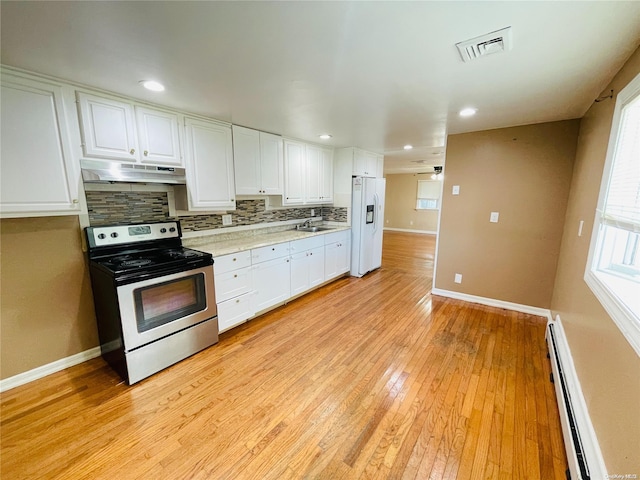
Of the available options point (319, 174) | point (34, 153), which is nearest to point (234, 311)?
point (34, 153)

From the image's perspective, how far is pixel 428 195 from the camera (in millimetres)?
8945

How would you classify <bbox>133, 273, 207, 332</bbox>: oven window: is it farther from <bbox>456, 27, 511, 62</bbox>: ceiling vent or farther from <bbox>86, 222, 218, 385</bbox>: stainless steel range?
Answer: <bbox>456, 27, 511, 62</bbox>: ceiling vent

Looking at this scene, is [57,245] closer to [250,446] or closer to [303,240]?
[250,446]

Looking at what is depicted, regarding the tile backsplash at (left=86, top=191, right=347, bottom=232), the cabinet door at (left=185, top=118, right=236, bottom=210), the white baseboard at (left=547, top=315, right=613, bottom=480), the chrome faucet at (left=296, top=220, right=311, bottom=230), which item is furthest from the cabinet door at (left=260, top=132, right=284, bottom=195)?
the white baseboard at (left=547, top=315, right=613, bottom=480)

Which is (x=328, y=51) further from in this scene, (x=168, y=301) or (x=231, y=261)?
→ (x=168, y=301)

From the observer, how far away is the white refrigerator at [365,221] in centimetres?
438

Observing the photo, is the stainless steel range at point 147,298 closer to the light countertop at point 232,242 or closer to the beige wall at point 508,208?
the light countertop at point 232,242

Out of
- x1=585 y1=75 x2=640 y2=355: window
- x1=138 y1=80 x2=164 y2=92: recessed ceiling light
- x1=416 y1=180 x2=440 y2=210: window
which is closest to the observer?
x1=585 y1=75 x2=640 y2=355: window

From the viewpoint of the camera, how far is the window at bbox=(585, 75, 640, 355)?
1.26 m

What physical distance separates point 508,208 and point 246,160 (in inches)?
125

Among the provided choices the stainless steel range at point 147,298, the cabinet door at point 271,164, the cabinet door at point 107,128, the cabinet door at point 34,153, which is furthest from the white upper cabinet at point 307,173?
the cabinet door at point 34,153

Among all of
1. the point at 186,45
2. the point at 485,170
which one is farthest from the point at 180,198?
the point at 485,170

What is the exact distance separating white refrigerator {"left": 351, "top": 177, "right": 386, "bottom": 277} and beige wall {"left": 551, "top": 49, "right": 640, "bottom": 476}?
249 centimetres

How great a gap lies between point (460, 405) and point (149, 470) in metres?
1.93
